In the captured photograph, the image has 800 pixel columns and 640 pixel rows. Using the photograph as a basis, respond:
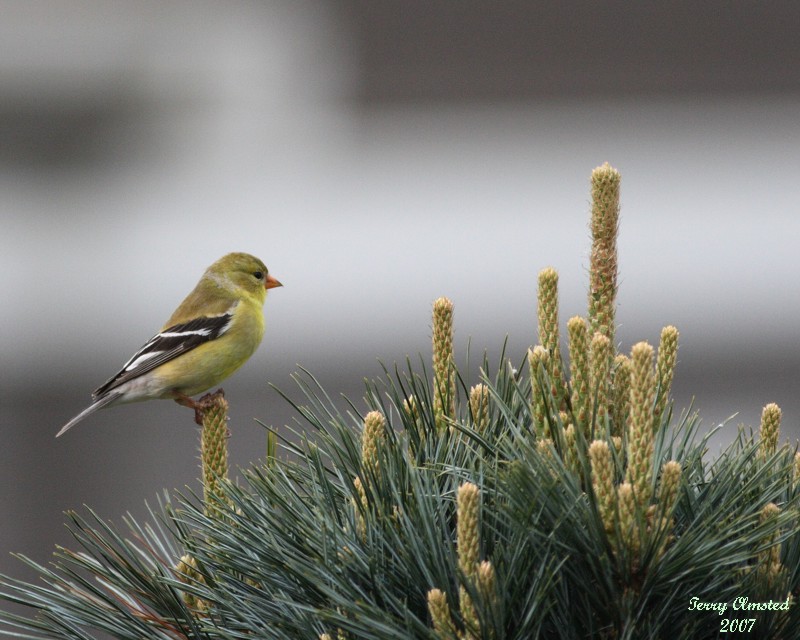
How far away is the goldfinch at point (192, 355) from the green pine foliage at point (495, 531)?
103 centimetres

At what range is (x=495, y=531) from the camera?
23.7 inches

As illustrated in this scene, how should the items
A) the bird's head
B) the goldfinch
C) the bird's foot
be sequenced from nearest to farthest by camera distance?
the bird's foot < the goldfinch < the bird's head

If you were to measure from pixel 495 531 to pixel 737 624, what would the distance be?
0.50 ft

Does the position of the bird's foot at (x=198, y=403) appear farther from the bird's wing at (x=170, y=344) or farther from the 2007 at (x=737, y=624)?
the 2007 at (x=737, y=624)

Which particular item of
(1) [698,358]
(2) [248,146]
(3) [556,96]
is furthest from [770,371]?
(2) [248,146]

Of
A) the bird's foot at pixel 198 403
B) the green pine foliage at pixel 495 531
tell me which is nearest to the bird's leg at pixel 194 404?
the bird's foot at pixel 198 403

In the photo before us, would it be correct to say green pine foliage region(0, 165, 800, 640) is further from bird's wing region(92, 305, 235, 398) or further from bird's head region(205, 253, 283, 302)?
bird's head region(205, 253, 283, 302)

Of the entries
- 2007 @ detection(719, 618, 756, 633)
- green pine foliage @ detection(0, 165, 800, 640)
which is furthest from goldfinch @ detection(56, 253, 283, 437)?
2007 @ detection(719, 618, 756, 633)

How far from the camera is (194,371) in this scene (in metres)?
1.80

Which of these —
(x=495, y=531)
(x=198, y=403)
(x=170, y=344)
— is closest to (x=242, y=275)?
(x=170, y=344)

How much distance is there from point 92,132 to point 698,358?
8.49 feet

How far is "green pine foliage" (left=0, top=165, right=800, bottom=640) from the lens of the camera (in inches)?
22.4

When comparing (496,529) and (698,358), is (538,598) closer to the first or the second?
(496,529)

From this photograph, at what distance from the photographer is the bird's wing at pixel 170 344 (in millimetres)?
1818
